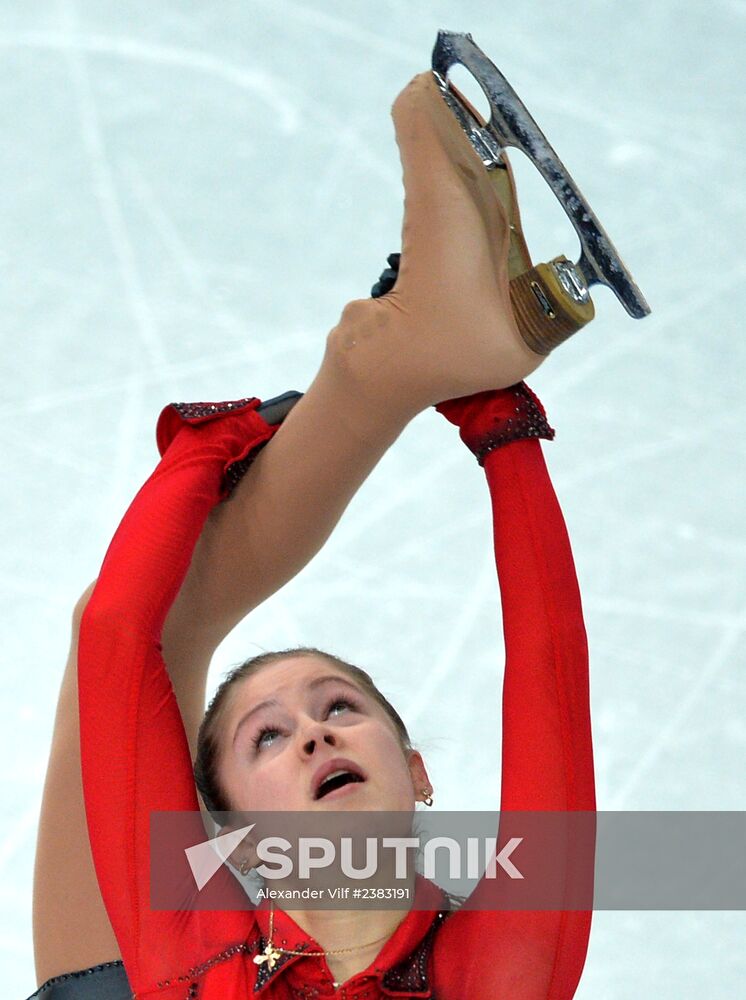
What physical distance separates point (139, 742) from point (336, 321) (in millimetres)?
1589

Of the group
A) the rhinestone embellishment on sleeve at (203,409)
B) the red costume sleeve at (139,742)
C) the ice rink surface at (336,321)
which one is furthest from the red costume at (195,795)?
the ice rink surface at (336,321)

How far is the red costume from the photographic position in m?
1.40

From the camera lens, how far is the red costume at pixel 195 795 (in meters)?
1.40

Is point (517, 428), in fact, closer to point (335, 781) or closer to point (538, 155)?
point (538, 155)

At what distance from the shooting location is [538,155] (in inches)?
56.3

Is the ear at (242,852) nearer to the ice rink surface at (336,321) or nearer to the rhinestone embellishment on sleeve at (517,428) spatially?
the rhinestone embellishment on sleeve at (517,428)

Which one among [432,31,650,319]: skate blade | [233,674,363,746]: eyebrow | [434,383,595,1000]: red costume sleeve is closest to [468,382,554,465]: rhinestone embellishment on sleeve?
[434,383,595,1000]: red costume sleeve

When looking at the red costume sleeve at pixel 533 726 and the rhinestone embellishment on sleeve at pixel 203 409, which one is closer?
the red costume sleeve at pixel 533 726

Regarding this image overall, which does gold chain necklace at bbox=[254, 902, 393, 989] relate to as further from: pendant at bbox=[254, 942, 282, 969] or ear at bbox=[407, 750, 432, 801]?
ear at bbox=[407, 750, 432, 801]

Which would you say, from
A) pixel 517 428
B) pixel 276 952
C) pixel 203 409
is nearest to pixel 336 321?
pixel 203 409

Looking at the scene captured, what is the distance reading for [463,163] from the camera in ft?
4.75

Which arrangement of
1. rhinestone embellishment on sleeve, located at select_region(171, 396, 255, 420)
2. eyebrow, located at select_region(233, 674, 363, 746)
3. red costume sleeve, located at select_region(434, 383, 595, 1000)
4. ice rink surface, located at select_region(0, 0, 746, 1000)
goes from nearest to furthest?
1. red costume sleeve, located at select_region(434, 383, 595, 1000)
2. eyebrow, located at select_region(233, 674, 363, 746)
3. rhinestone embellishment on sleeve, located at select_region(171, 396, 255, 420)
4. ice rink surface, located at select_region(0, 0, 746, 1000)

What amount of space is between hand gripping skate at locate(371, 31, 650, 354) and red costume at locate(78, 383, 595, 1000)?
131mm

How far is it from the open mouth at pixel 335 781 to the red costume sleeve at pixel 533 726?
0.48 ft
